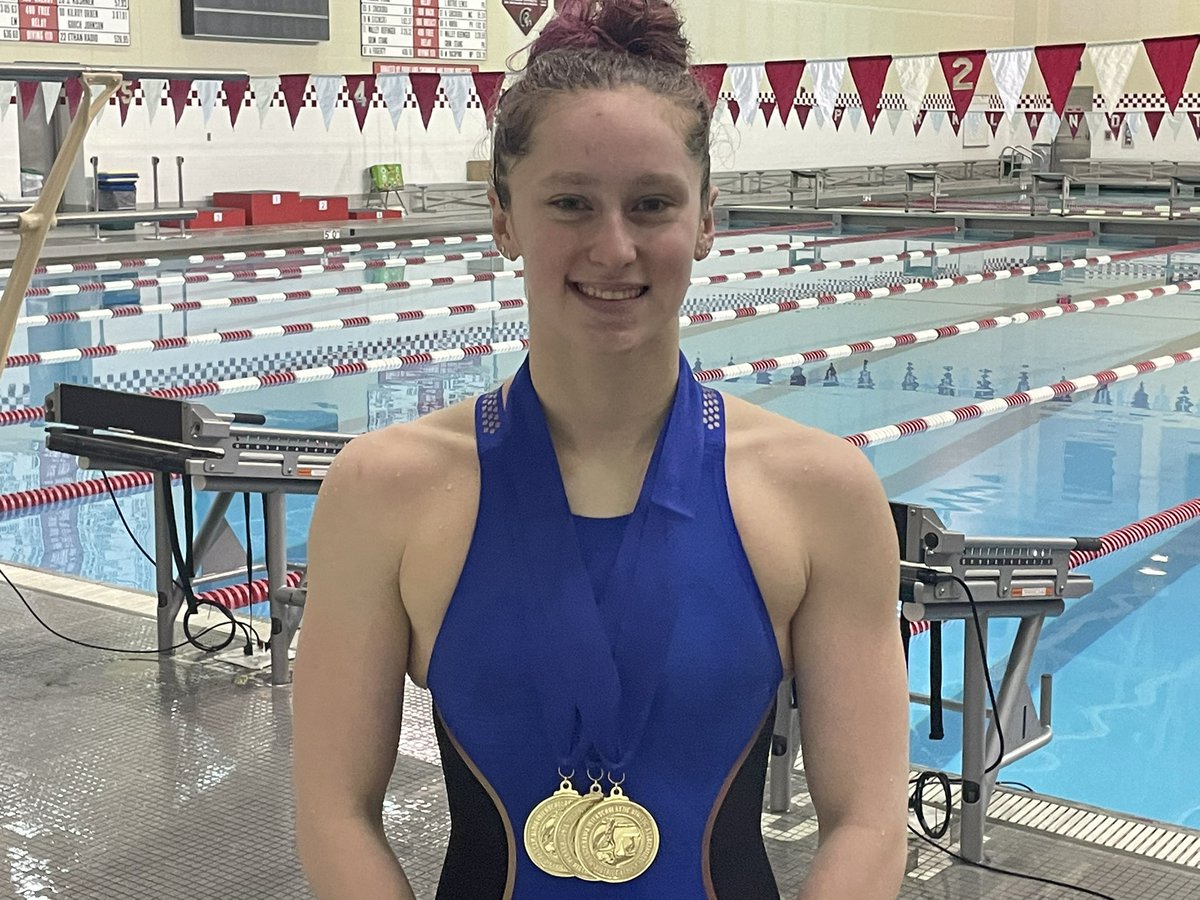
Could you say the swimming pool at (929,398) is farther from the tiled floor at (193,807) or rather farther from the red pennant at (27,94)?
the red pennant at (27,94)

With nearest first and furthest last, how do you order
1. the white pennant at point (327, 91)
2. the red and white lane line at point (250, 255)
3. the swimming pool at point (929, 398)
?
the swimming pool at point (929, 398)
the red and white lane line at point (250, 255)
the white pennant at point (327, 91)

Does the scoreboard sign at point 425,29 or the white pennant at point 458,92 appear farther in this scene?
the scoreboard sign at point 425,29

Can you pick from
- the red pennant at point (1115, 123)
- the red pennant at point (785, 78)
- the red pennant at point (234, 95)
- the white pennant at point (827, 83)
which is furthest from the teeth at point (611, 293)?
the red pennant at point (1115, 123)

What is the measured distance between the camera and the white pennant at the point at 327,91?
55.6 feet

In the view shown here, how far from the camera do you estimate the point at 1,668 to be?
376 cm

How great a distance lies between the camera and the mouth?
3.86ft

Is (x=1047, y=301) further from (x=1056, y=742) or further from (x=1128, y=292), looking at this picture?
(x=1056, y=742)

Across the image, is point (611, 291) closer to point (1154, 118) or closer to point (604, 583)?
point (604, 583)

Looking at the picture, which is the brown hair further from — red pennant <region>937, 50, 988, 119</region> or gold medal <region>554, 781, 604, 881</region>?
red pennant <region>937, 50, 988, 119</region>

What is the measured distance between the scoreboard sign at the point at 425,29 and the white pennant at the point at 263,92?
1.44 meters

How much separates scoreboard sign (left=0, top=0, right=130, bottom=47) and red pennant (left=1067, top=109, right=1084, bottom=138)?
16014 millimetres

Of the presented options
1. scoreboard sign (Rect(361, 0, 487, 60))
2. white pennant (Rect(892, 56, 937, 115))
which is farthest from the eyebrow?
white pennant (Rect(892, 56, 937, 115))

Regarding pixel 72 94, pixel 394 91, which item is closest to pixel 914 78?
pixel 394 91

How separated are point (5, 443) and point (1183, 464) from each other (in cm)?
506
